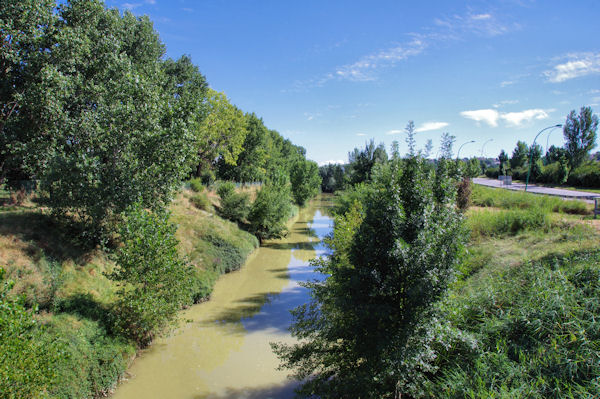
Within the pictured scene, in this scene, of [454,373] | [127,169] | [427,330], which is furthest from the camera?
[127,169]

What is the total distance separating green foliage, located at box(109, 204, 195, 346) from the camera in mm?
12164

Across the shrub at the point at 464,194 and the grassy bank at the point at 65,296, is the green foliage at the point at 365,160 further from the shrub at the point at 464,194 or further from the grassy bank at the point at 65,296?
the grassy bank at the point at 65,296

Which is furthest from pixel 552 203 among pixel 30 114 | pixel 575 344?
pixel 30 114

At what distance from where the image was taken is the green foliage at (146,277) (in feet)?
39.9

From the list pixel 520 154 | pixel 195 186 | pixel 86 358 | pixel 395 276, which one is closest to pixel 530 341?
pixel 395 276

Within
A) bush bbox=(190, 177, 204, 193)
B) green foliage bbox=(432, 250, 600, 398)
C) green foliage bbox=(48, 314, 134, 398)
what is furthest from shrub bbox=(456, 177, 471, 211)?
bush bbox=(190, 177, 204, 193)

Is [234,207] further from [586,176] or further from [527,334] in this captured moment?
[586,176]

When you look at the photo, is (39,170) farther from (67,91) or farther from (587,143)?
(587,143)

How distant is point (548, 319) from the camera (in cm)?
755

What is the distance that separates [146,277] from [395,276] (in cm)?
964

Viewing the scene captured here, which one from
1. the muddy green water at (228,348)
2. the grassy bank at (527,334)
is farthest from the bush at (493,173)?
the grassy bank at (527,334)

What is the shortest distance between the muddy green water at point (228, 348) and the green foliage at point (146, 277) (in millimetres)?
1139

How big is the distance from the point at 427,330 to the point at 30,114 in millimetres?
20284

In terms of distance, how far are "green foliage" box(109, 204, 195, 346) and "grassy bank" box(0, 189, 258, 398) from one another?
2.31 feet
